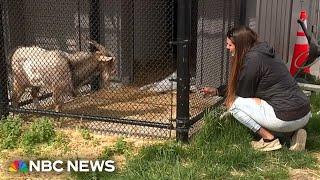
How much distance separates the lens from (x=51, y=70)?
20.2 feet

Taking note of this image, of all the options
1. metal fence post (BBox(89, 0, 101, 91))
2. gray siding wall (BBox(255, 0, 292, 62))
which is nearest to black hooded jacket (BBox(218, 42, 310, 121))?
gray siding wall (BBox(255, 0, 292, 62))

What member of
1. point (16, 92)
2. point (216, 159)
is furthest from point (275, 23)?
point (16, 92)

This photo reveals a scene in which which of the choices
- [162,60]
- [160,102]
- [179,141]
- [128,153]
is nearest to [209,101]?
[160,102]

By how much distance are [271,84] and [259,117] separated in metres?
0.35

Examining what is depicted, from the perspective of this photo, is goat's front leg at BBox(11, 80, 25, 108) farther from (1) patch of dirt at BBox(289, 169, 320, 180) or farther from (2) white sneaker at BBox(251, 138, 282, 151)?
(1) patch of dirt at BBox(289, 169, 320, 180)

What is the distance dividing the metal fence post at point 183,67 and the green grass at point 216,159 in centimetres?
19

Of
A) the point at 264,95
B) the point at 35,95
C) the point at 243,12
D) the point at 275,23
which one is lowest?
the point at 35,95

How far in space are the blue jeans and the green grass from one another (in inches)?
7.5

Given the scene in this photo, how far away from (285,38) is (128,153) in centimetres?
496

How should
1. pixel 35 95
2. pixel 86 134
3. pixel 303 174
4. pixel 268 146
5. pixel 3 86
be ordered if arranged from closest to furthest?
pixel 303 174
pixel 268 146
pixel 86 134
pixel 3 86
pixel 35 95

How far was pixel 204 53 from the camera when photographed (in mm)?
7441

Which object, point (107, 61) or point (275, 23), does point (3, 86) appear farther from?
point (275, 23)

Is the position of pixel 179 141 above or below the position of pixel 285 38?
below

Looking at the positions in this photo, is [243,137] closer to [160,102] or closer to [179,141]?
[179,141]
